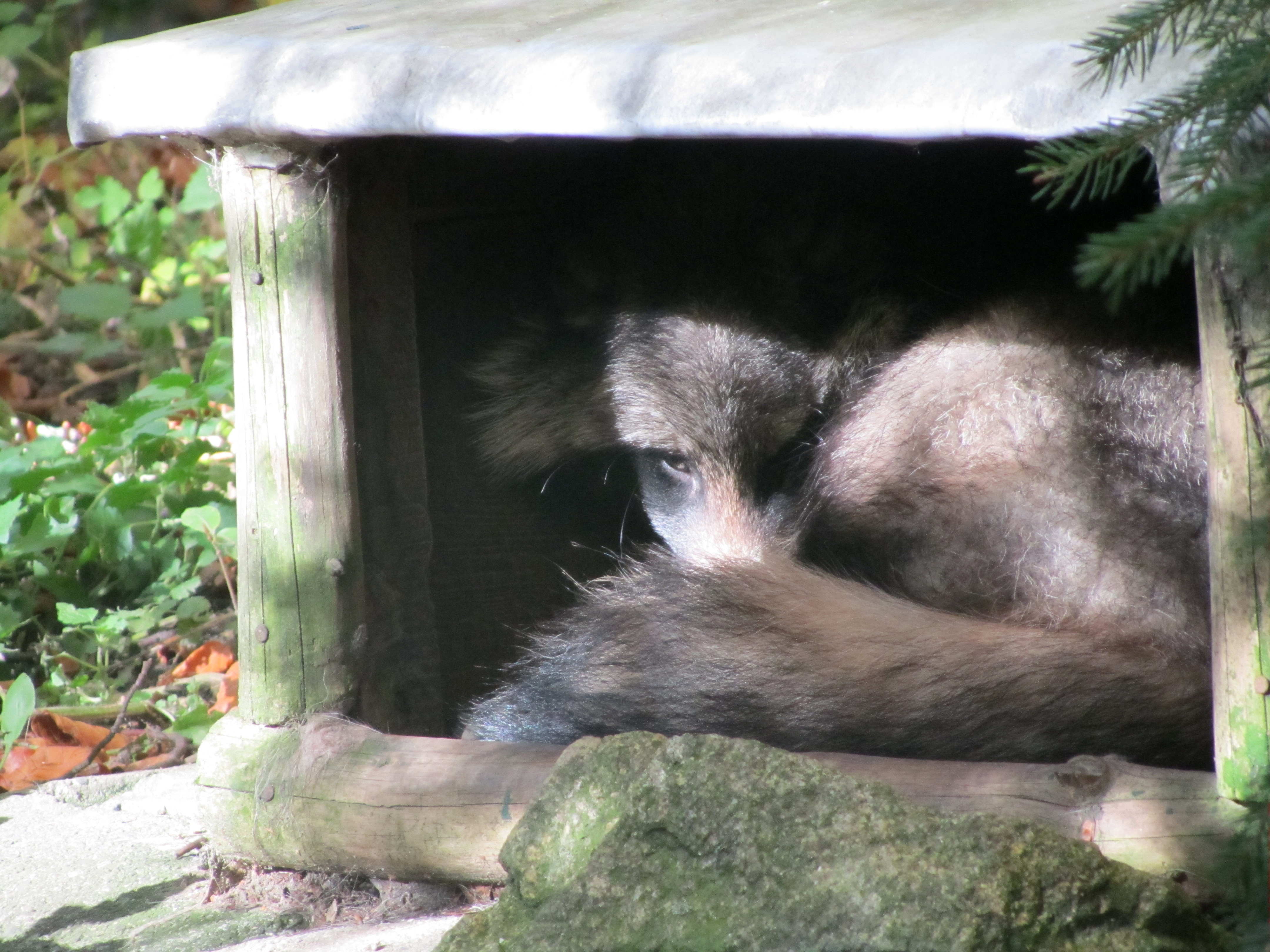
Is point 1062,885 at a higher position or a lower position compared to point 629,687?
lower

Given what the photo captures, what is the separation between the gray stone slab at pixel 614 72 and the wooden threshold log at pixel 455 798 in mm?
834

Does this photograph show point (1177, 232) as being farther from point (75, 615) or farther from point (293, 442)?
point (75, 615)

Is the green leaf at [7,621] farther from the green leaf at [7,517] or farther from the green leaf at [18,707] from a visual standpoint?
the green leaf at [18,707]

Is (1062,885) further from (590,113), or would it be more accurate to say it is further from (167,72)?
(167,72)

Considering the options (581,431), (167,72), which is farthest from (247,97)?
(581,431)

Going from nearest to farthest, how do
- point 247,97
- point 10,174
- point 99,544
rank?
1. point 247,97
2. point 99,544
3. point 10,174

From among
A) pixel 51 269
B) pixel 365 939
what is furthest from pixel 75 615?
pixel 51 269

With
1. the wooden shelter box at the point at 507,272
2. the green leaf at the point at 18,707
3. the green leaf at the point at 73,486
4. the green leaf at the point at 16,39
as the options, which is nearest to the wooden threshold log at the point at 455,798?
the wooden shelter box at the point at 507,272

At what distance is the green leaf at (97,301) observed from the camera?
494cm

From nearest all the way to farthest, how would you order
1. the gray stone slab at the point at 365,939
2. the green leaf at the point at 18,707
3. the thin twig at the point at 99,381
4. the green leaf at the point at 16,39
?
the gray stone slab at the point at 365,939, the green leaf at the point at 18,707, the thin twig at the point at 99,381, the green leaf at the point at 16,39

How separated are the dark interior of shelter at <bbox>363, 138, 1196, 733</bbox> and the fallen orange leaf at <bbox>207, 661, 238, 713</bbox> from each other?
63 centimetres

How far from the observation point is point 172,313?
4.92 m

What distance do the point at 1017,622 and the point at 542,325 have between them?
56.7 inches

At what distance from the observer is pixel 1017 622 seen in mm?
2215
